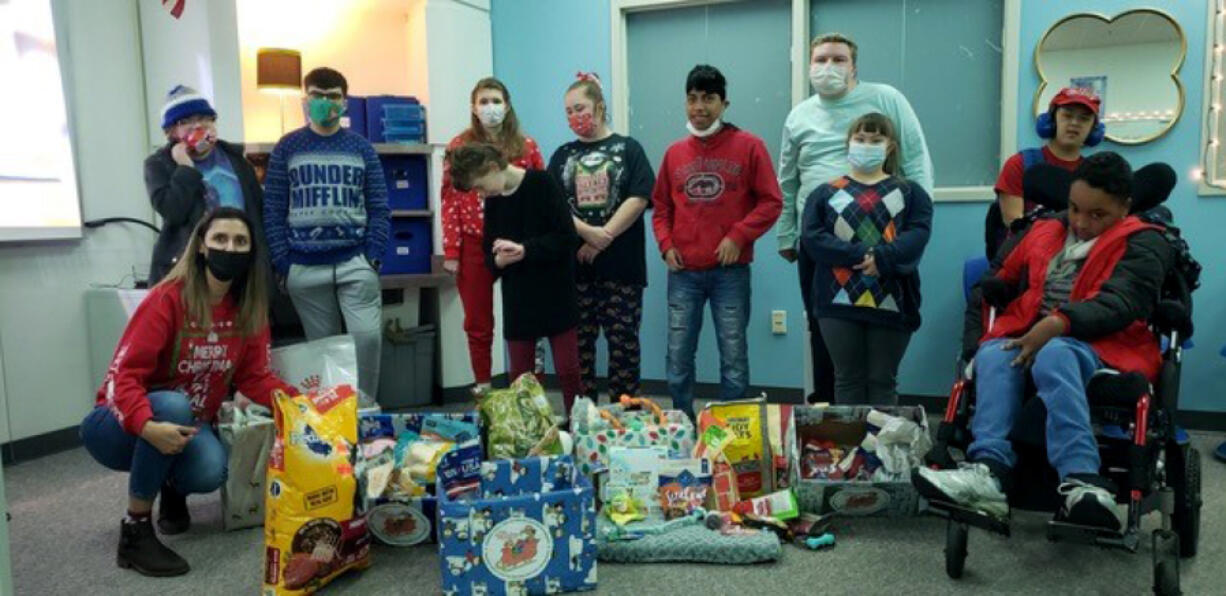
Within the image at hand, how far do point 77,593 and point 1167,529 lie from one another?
257 centimetres

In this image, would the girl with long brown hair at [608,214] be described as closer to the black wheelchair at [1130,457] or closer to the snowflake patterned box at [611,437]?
the snowflake patterned box at [611,437]

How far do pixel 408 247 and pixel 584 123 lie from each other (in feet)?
4.24

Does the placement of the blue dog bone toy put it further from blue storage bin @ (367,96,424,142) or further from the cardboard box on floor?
blue storage bin @ (367,96,424,142)

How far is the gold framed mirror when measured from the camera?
3471mm

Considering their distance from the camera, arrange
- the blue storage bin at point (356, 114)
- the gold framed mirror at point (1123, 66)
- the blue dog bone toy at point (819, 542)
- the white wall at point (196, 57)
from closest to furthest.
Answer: the blue dog bone toy at point (819, 542)
the gold framed mirror at point (1123, 66)
the white wall at point (196, 57)
the blue storage bin at point (356, 114)

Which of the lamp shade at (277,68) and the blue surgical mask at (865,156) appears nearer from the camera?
the blue surgical mask at (865,156)

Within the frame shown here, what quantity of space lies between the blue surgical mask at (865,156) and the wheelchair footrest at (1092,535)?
49.2 inches

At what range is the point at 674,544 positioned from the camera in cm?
223

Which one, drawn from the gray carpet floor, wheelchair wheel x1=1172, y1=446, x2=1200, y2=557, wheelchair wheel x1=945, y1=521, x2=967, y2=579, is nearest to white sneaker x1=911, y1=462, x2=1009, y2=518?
wheelchair wheel x1=945, y1=521, x2=967, y2=579

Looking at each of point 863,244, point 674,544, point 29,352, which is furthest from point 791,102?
point 29,352

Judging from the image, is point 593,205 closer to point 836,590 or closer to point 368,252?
point 368,252

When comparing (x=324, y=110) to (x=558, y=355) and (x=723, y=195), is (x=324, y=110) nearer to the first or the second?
(x=558, y=355)

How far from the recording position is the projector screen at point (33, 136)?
3260 mm

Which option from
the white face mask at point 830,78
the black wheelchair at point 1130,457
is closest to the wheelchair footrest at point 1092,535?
the black wheelchair at point 1130,457
